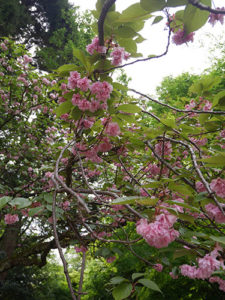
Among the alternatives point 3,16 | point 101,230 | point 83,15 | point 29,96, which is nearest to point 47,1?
point 83,15

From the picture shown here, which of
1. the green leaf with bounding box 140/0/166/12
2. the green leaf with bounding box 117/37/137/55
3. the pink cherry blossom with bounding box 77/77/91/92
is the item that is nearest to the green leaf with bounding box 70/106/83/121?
the pink cherry blossom with bounding box 77/77/91/92

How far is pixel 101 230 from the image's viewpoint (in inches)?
107

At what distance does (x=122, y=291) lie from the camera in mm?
1144

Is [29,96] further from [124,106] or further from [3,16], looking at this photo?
[3,16]

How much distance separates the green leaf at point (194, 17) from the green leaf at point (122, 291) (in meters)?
1.24

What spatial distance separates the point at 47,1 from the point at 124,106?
1061 cm

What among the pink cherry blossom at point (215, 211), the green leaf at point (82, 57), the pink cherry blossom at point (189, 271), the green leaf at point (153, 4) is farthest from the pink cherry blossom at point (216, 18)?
the pink cherry blossom at point (189, 271)

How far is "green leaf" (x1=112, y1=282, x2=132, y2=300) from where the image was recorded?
110 centimetres

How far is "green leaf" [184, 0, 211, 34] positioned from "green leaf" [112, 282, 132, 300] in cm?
124

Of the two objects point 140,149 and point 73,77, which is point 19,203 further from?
point 140,149

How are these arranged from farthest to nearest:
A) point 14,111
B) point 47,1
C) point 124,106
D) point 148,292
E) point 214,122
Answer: point 47,1 → point 14,111 → point 148,292 → point 214,122 → point 124,106

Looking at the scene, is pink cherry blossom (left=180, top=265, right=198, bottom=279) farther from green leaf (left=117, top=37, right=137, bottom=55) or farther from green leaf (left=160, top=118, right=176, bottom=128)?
green leaf (left=117, top=37, right=137, bottom=55)

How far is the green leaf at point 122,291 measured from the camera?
1099 mm

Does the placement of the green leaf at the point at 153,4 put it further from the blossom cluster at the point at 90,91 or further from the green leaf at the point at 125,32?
the blossom cluster at the point at 90,91
